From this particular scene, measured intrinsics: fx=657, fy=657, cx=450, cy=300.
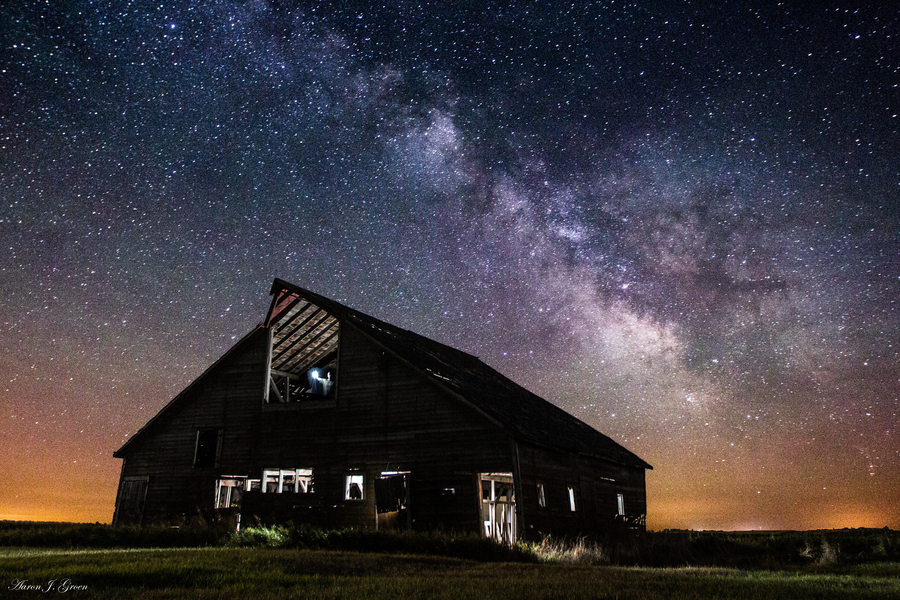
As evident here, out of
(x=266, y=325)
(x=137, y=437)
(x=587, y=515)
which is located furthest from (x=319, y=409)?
(x=587, y=515)

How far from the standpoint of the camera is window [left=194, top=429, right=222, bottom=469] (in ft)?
78.7

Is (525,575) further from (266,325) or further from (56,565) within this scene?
(266,325)

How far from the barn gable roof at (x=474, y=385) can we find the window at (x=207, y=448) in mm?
4618

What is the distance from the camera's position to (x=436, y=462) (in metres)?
20.0

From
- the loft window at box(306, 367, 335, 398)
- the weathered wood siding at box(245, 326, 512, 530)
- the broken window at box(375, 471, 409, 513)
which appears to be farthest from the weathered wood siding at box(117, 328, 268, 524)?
the broken window at box(375, 471, 409, 513)

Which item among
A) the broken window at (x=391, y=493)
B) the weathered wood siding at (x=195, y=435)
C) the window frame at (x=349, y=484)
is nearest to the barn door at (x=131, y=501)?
the weathered wood siding at (x=195, y=435)

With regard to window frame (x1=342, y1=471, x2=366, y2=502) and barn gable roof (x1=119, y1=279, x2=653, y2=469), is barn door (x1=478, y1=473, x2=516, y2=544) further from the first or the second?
window frame (x1=342, y1=471, x2=366, y2=502)

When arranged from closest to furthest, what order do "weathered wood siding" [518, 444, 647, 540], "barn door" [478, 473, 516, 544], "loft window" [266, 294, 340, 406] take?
"weathered wood siding" [518, 444, 647, 540] → "barn door" [478, 473, 516, 544] → "loft window" [266, 294, 340, 406]

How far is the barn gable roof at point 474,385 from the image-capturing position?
20641mm

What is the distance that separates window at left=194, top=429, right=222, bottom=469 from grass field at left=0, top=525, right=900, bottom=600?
941cm

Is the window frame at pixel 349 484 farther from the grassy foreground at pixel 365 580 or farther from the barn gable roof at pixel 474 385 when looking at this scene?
the grassy foreground at pixel 365 580

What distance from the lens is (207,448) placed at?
2441cm

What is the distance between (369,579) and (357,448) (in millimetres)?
10913

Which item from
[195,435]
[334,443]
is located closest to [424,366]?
[334,443]
